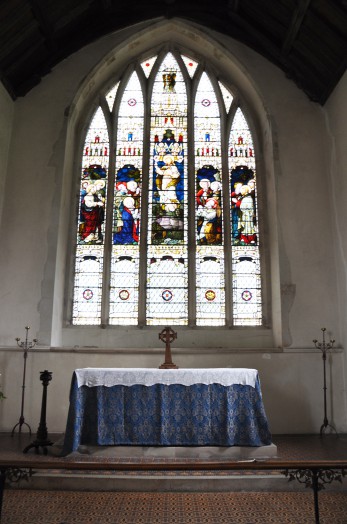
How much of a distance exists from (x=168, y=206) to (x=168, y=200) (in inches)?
4.1

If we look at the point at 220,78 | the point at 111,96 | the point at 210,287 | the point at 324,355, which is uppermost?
the point at 220,78

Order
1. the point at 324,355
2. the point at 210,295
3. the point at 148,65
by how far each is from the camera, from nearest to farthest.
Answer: the point at 324,355 → the point at 210,295 → the point at 148,65

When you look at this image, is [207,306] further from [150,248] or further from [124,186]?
[124,186]

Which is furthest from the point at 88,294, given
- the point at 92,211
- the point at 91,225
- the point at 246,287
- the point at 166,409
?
the point at 166,409

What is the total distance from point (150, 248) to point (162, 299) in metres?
0.84

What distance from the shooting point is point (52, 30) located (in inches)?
296

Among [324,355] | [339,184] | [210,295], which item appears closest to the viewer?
[324,355]

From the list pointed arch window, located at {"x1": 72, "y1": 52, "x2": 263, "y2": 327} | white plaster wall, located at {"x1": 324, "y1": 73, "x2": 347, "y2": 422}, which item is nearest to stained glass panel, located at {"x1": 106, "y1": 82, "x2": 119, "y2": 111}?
pointed arch window, located at {"x1": 72, "y1": 52, "x2": 263, "y2": 327}

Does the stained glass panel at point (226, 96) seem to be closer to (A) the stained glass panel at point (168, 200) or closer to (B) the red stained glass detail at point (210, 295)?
(A) the stained glass panel at point (168, 200)

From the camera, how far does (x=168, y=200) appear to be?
7977 mm

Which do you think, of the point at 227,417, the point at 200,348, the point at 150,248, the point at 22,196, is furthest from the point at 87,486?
the point at 22,196

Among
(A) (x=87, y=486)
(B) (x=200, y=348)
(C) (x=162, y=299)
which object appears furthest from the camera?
(C) (x=162, y=299)

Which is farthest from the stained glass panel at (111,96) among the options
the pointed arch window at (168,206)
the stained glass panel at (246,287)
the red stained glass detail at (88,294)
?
the stained glass panel at (246,287)

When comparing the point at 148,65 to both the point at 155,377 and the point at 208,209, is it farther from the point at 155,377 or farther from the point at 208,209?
the point at 155,377
